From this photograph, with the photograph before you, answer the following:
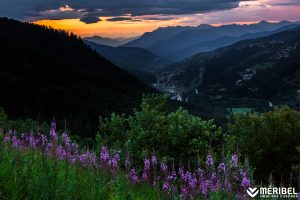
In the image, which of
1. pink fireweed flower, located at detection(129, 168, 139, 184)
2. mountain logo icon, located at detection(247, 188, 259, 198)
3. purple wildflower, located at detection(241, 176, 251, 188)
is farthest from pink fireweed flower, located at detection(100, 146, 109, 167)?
mountain logo icon, located at detection(247, 188, 259, 198)

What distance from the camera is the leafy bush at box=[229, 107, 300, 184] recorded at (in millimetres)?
46625

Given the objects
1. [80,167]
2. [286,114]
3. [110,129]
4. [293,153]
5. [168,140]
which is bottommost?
[293,153]

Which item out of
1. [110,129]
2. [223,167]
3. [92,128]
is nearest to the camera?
[223,167]

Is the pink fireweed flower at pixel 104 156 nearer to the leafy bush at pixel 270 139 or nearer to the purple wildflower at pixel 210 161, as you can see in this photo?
the purple wildflower at pixel 210 161

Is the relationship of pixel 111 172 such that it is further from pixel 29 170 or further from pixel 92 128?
pixel 92 128

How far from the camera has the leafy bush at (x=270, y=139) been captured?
46.6m

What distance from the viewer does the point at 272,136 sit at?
49781 millimetres

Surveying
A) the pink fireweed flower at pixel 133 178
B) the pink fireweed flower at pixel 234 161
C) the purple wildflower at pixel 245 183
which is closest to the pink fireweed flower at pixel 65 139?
the pink fireweed flower at pixel 133 178

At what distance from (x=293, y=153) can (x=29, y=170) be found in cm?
4733

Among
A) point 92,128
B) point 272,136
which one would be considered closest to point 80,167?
point 272,136

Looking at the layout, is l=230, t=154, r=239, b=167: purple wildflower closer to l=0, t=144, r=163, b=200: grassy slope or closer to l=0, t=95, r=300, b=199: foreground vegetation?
l=0, t=95, r=300, b=199: foreground vegetation

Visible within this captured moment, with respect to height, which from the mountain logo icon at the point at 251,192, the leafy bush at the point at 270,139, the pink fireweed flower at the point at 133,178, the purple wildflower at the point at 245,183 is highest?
the purple wildflower at the point at 245,183

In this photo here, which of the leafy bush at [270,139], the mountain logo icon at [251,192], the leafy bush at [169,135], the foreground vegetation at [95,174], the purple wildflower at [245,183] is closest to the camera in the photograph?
the foreground vegetation at [95,174]

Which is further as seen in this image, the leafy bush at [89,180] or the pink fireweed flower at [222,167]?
the pink fireweed flower at [222,167]
